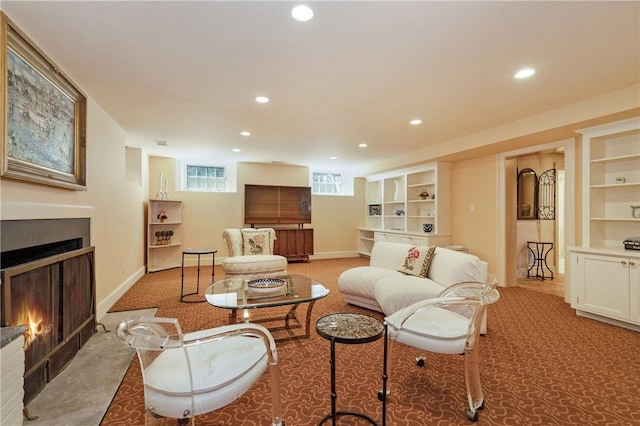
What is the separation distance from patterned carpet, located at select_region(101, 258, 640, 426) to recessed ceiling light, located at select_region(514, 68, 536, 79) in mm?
2423

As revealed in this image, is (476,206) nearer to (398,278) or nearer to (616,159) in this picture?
(616,159)

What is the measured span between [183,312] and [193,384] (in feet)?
8.44

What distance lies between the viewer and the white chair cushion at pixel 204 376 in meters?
1.27

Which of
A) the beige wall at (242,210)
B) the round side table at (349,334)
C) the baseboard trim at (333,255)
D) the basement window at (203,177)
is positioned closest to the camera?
the round side table at (349,334)

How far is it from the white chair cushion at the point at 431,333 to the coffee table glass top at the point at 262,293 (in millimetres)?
887

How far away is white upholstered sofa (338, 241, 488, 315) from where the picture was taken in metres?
2.85

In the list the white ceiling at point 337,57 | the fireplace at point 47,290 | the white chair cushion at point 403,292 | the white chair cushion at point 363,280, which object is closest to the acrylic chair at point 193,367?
the fireplace at point 47,290

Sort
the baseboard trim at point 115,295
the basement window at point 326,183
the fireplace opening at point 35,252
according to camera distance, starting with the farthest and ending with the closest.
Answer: the basement window at point 326,183 < the baseboard trim at point 115,295 < the fireplace opening at point 35,252

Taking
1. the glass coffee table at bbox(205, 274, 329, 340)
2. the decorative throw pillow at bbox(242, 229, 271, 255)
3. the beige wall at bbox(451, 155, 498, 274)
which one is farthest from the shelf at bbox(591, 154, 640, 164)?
the decorative throw pillow at bbox(242, 229, 271, 255)

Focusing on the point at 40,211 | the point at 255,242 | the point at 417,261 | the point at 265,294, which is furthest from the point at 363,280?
the point at 40,211

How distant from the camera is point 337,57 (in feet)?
7.68

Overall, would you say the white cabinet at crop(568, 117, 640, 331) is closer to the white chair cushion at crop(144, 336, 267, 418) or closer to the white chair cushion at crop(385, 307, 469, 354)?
the white chair cushion at crop(385, 307, 469, 354)

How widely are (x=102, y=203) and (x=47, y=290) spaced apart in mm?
1543

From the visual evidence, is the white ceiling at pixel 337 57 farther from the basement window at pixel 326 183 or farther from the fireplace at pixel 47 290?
the basement window at pixel 326 183
